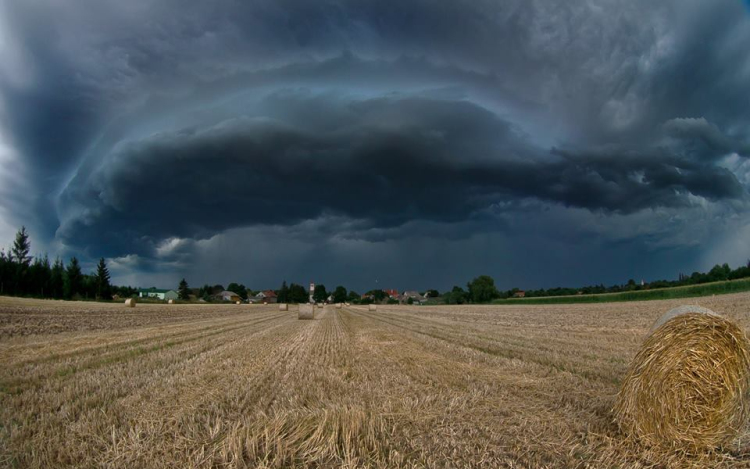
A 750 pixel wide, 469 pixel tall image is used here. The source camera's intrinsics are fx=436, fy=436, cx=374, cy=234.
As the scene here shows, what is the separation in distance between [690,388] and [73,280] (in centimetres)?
9534

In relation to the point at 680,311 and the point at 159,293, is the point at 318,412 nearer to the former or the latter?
the point at 680,311

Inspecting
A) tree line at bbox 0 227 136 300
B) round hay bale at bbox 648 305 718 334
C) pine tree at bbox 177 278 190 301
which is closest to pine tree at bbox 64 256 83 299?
tree line at bbox 0 227 136 300

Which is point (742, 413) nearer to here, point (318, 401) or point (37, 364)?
point (318, 401)

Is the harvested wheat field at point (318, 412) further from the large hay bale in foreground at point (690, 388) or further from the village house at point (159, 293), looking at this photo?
the village house at point (159, 293)

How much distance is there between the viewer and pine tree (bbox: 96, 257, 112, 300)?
275ft

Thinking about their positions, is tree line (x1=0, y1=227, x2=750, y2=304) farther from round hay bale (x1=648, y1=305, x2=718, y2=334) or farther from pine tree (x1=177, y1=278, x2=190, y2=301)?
round hay bale (x1=648, y1=305, x2=718, y2=334)

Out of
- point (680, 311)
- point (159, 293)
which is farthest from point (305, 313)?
point (159, 293)

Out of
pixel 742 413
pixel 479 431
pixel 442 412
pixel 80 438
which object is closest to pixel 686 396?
pixel 742 413

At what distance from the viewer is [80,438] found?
469 centimetres

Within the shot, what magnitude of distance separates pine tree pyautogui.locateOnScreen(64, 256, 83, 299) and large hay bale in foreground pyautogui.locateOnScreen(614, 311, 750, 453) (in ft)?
304

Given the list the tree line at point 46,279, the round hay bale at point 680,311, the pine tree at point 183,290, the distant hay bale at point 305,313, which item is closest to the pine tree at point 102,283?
the tree line at point 46,279

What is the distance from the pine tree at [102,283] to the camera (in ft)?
275

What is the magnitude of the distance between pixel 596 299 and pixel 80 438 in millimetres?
77225

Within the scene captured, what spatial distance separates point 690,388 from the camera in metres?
5.16
